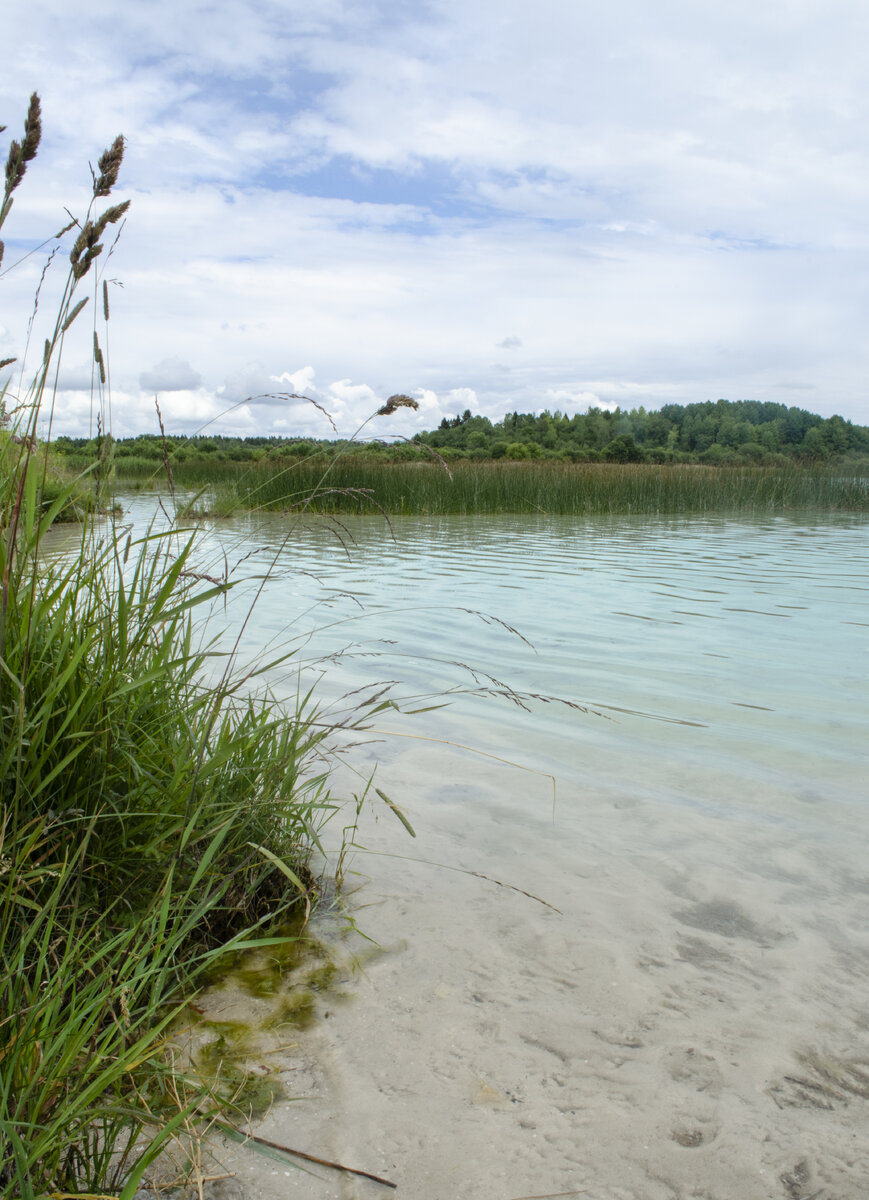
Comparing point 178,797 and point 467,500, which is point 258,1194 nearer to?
point 178,797

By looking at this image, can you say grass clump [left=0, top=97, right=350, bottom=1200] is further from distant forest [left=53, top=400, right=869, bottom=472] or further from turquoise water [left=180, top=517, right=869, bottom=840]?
distant forest [left=53, top=400, right=869, bottom=472]

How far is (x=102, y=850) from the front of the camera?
1.57 m

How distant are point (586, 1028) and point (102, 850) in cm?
97

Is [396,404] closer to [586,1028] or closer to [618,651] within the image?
[586,1028]

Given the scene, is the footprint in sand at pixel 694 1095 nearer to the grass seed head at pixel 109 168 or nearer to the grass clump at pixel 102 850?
the grass clump at pixel 102 850

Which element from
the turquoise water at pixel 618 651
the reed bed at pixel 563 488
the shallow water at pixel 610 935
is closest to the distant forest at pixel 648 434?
the reed bed at pixel 563 488

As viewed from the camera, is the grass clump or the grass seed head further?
the grass seed head

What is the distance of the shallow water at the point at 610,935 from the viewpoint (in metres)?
1.29

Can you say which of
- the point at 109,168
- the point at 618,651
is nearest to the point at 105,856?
the point at 109,168

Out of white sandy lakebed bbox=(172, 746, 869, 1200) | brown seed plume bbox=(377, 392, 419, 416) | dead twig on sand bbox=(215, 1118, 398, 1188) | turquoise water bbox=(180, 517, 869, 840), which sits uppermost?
brown seed plume bbox=(377, 392, 419, 416)

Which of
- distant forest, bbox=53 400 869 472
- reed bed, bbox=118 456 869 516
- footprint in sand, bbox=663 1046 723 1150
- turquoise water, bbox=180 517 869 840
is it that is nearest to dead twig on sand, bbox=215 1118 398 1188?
footprint in sand, bbox=663 1046 723 1150

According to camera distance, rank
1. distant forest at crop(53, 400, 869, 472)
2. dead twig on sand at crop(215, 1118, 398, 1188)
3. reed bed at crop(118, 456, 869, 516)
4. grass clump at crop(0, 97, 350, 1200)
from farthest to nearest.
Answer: distant forest at crop(53, 400, 869, 472)
reed bed at crop(118, 456, 869, 516)
dead twig on sand at crop(215, 1118, 398, 1188)
grass clump at crop(0, 97, 350, 1200)

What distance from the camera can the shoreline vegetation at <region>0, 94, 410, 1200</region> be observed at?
1070 mm

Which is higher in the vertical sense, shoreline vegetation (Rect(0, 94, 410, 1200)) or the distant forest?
the distant forest
